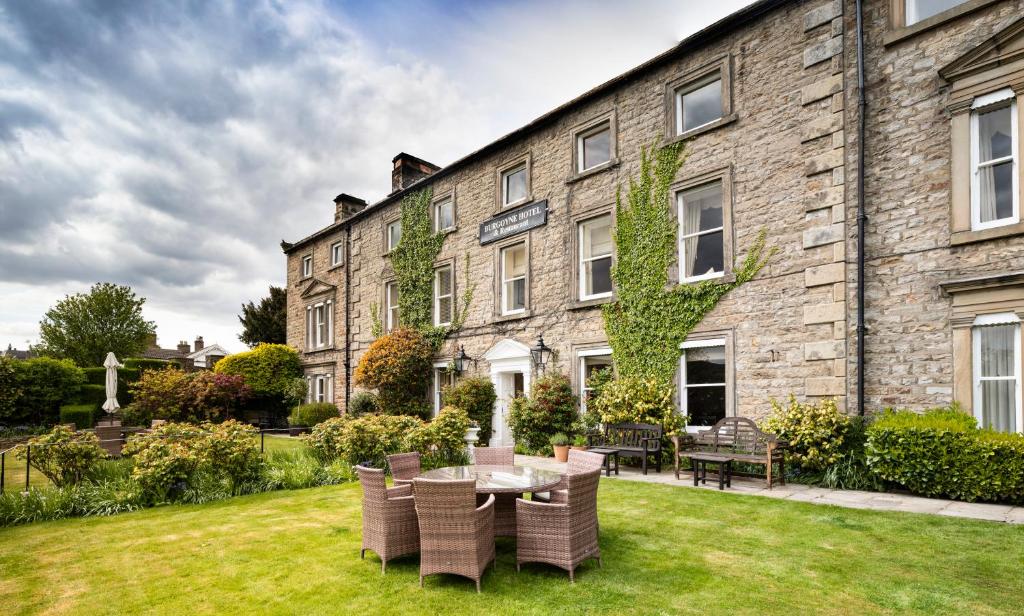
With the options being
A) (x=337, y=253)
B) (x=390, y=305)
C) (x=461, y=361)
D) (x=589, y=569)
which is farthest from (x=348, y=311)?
(x=589, y=569)

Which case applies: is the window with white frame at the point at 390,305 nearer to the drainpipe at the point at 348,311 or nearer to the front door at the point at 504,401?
the drainpipe at the point at 348,311

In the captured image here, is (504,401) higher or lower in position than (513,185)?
lower

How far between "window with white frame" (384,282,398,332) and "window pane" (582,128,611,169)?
30.9 feet

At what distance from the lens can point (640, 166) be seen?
491 inches

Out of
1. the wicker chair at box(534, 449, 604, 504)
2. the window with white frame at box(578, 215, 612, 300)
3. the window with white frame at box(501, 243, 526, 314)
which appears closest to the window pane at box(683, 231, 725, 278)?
the window with white frame at box(578, 215, 612, 300)

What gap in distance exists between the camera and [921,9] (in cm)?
898

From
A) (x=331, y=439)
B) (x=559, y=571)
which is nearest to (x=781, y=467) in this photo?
(x=559, y=571)

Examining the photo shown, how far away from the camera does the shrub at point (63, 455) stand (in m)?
8.57

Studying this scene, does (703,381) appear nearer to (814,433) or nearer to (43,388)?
(814,433)

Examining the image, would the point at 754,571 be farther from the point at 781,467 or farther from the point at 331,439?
the point at 331,439

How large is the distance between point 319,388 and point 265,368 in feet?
8.14

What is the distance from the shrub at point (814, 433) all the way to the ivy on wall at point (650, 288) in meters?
2.68

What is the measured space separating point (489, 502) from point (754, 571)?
258cm

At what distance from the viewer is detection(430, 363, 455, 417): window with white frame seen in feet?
57.6
